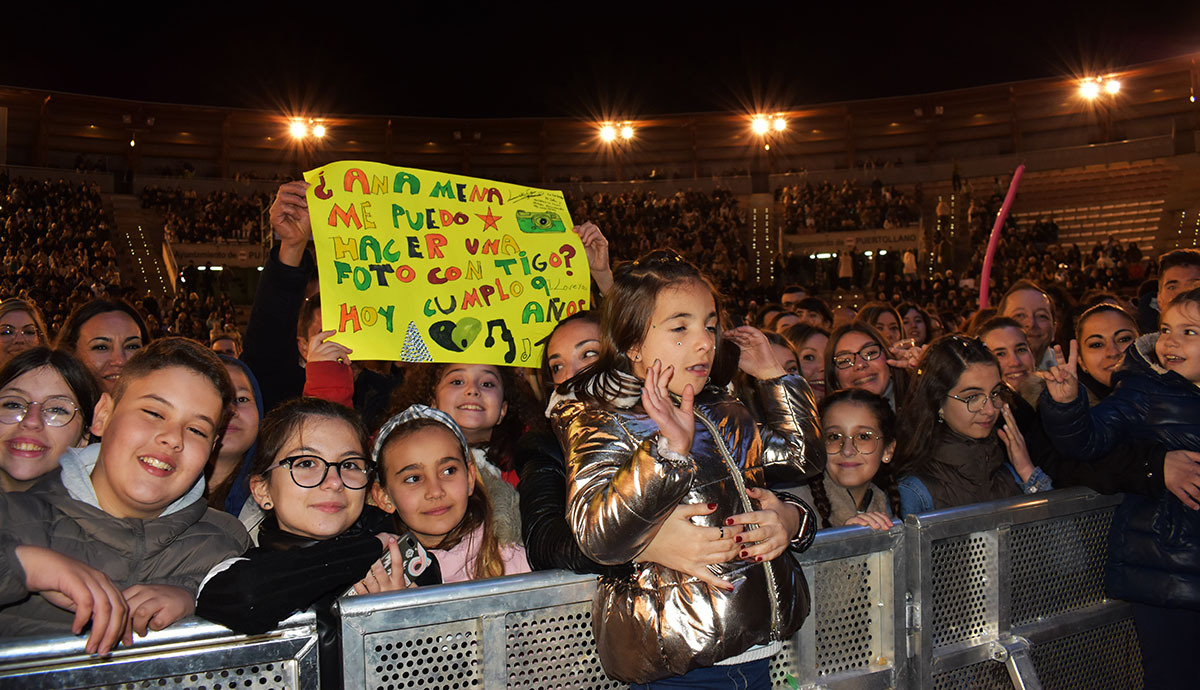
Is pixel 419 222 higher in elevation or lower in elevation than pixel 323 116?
lower

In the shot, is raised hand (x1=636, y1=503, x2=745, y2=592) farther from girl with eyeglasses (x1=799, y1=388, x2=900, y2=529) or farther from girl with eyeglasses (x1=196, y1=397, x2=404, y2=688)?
girl with eyeglasses (x1=799, y1=388, x2=900, y2=529)

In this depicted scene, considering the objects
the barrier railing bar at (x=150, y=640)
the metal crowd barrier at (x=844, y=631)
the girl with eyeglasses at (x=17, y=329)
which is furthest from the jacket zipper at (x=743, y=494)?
the girl with eyeglasses at (x=17, y=329)

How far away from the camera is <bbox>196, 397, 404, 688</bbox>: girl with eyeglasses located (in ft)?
6.29

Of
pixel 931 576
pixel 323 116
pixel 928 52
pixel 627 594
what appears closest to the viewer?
pixel 627 594

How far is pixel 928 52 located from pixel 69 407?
4226cm

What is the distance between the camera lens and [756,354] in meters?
2.64

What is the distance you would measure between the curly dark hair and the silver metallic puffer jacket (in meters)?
1.19

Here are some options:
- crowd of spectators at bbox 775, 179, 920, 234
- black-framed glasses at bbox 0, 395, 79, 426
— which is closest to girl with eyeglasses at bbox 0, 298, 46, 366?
black-framed glasses at bbox 0, 395, 79, 426

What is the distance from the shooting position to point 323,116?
3169cm

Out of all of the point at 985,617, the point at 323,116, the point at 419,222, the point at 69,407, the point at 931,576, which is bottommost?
the point at 985,617

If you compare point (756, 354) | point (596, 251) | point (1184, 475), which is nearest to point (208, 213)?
point (596, 251)

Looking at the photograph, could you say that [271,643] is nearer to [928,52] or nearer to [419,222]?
[419,222]

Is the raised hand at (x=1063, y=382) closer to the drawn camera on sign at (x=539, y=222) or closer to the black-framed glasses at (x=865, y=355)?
the black-framed glasses at (x=865, y=355)

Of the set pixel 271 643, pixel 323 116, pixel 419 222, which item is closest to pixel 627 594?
pixel 271 643
